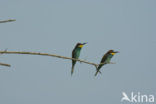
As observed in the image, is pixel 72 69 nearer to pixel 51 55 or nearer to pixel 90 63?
pixel 90 63

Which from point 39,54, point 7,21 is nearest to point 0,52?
point 7,21

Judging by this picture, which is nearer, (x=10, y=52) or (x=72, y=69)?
(x=10, y=52)

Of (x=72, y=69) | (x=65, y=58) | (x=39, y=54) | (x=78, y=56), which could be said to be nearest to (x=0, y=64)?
(x=39, y=54)

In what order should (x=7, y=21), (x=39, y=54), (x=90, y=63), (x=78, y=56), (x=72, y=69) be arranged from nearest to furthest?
(x=7, y=21) < (x=39, y=54) < (x=90, y=63) < (x=72, y=69) < (x=78, y=56)

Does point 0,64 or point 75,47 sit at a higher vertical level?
point 75,47

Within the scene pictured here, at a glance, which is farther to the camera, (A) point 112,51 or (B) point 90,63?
(A) point 112,51

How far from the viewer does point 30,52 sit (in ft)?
7.00

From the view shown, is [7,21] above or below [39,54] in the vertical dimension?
above

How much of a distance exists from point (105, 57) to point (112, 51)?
23 centimetres

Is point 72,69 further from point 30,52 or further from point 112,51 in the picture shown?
point 30,52

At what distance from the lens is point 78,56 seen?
7699mm

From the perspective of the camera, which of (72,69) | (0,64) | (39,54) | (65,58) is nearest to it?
(0,64)

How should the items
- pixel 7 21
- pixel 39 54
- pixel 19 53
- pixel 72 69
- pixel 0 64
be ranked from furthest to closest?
1. pixel 72 69
2. pixel 39 54
3. pixel 19 53
4. pixel 7 21
5. pixel 0 64

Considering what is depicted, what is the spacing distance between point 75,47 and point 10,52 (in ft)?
18.9
